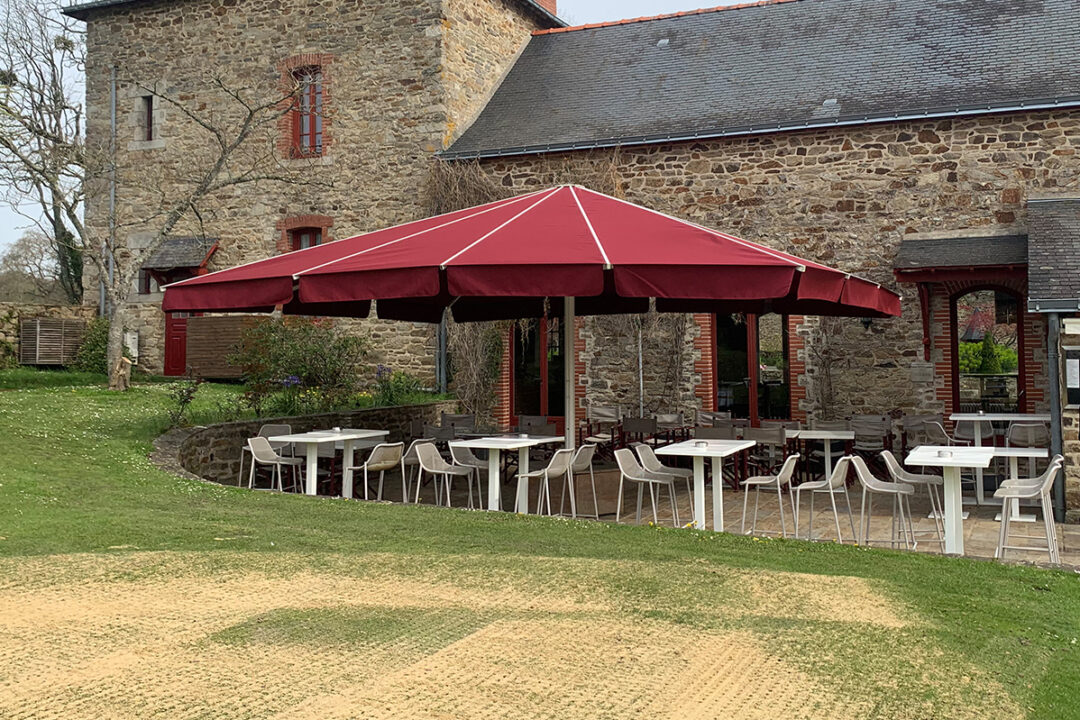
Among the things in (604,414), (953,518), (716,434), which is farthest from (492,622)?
(604,414)

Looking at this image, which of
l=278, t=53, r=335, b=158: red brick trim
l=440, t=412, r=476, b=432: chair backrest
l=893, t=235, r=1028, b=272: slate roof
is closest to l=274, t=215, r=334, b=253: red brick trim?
l=278, t=53, r=335, b=158: red brick trim

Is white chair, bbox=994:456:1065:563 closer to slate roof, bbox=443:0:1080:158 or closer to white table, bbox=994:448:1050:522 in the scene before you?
white table, bbox=994:448:1050:522

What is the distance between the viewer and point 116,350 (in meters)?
14.3

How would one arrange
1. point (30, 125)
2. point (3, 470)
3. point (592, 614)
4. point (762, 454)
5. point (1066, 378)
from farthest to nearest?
point (30, 125), point (762, 454), point (1066, 378), point (3, 470), point (592, 614)

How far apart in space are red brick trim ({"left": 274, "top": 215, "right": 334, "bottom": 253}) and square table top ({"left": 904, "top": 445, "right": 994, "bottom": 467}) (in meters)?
11.1

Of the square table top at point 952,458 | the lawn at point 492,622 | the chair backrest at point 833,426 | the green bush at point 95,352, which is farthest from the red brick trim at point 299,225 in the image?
the square table top at point 952,458

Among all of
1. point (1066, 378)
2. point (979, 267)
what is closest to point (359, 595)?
point (1066, 378)

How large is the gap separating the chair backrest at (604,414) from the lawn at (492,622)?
259 inches

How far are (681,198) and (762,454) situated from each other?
4673mm

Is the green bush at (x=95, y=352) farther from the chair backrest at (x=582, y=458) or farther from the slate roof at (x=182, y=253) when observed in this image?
the chair backrest at (x=582, y=458)

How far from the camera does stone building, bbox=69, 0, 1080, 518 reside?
12.6m

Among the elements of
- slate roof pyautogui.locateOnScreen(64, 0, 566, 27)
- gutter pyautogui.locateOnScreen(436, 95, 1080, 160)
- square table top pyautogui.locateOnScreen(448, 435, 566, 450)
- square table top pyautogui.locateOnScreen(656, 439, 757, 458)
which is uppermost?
slate roof pyautogui.locateOnScreen(64, 0, 566, 27)

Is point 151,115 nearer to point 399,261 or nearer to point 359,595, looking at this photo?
point 399,261

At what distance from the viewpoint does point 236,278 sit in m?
7.61
